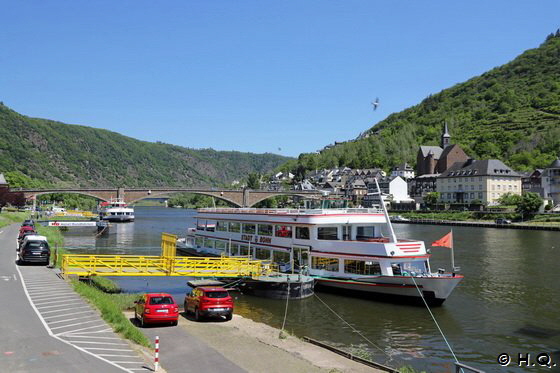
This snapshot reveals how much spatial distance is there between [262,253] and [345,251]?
31.9ft

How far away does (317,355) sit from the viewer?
744 inches

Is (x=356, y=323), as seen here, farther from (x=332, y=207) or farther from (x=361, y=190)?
(x=361, y=190)

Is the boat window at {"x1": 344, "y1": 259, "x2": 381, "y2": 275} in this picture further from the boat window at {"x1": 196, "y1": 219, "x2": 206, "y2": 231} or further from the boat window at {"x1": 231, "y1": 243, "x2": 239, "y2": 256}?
the boat window at {"x1": 196, "y1": 219, "x2": 206, "y2": 231}

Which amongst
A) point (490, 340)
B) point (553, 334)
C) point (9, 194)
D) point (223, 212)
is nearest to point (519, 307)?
point (553, 334)

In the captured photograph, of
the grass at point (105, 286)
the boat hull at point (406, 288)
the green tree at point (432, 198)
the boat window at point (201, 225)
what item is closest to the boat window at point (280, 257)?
the boat hull at point (406, 288)

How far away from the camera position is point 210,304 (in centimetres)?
2419

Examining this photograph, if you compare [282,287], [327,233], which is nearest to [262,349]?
[282,287]

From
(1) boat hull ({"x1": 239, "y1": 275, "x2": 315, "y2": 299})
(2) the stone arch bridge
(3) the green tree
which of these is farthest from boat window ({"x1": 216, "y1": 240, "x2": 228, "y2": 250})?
(3) the green tree

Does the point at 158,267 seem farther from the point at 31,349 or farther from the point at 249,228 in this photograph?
the point at 31,349

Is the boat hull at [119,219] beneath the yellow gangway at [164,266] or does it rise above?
beneath

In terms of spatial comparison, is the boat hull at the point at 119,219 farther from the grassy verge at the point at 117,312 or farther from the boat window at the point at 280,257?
the grassy verge at the point at 117,312

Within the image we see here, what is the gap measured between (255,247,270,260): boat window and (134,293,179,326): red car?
19629 mm

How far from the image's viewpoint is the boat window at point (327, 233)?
3675cm

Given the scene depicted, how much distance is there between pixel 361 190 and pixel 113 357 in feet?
616
